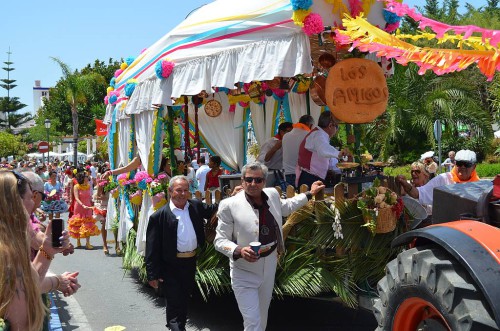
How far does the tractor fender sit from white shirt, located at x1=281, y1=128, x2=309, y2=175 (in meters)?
4.65

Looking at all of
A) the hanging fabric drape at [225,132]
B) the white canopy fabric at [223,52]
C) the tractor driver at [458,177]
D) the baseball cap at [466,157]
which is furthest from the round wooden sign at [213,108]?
the baseball cap at [466,157]

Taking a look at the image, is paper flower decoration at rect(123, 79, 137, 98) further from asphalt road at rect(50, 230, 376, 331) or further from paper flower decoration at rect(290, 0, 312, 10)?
paper flower decoration at rect(290, 0, 312, 10)

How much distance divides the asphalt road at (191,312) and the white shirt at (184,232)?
4.01ft

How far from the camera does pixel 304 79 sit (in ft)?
34.5

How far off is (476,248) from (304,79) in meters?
7.43

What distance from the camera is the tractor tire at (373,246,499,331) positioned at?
3.14 metres

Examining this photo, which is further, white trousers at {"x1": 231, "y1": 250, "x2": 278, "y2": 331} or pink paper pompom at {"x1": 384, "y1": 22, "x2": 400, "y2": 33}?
pink paper pompom at {"x1": 384, "y1": 22, "x2": 400, "y2": 33}

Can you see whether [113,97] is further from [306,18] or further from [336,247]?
[336,247]

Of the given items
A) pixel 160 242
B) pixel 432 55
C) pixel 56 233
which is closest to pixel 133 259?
pixel 160 242

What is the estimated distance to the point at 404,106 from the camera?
27.9m

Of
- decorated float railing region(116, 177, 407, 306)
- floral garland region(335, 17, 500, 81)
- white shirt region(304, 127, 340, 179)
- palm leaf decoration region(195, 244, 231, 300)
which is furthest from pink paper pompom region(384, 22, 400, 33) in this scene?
palm leaf decoration region(195, 244, 231, 300)

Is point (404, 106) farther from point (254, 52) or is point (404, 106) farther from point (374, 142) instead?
point (254, 52)

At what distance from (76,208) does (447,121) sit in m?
19.1

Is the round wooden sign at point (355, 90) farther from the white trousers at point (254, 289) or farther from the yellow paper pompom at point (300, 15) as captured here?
the white trousers at point (254, 289)
